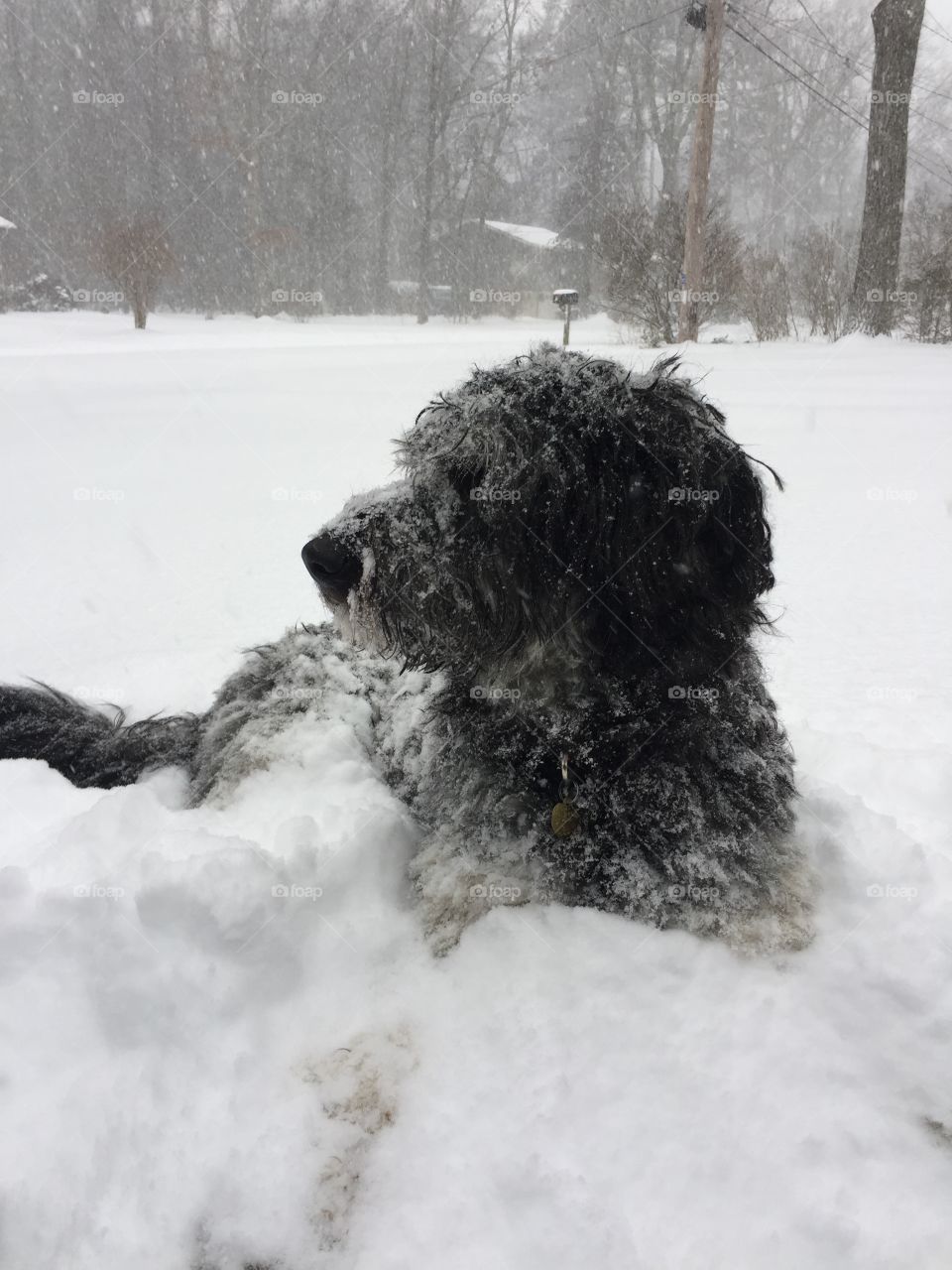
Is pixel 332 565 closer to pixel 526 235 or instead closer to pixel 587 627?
pixel 587 627

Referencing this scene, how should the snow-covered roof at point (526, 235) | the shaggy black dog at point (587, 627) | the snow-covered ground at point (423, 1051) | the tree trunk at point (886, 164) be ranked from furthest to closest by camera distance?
the snow-covered roof at point (526, 235) → the tree trunk at point (886, 164) → the shaggy black dog at point (587, 627) → the snow-covered ground at point (423, 1051)

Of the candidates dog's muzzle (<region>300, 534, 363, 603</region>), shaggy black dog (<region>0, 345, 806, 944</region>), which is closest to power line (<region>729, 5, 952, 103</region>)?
shaggy black dog (<region>0, 345, 806, 944</region>)

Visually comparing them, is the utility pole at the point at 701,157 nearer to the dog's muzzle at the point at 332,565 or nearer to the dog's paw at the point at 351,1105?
the dog's muzzle at the point at 332,565

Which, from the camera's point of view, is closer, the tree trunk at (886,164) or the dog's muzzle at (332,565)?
the dog's muzzle at (332,565)

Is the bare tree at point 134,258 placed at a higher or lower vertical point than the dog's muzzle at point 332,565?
higher

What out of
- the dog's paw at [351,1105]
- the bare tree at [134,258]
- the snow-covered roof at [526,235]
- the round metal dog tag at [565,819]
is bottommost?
the dog's paw at [351,1105]

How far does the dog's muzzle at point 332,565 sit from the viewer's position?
6.95ft

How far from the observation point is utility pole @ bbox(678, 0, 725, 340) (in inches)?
556

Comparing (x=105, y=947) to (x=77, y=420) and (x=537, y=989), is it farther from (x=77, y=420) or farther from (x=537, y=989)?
(x=77, y=420)

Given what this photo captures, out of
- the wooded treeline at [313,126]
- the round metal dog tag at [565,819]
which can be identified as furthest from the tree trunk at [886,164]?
the wooded treeline at [313,126]

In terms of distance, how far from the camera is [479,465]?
206 centimetres

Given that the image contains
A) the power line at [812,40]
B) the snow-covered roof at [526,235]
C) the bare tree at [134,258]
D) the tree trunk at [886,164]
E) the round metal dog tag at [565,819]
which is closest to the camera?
the round metal dog tag at [565,819]

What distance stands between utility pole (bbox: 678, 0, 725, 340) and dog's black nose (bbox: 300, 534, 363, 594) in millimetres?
14750

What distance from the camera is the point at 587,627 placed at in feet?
6.89
